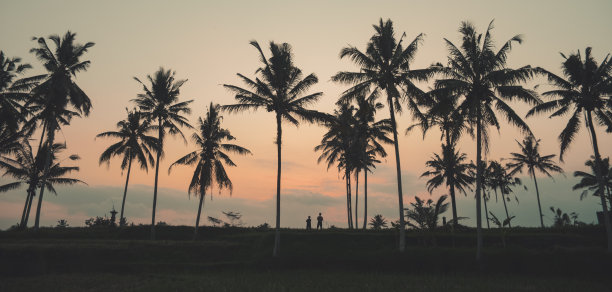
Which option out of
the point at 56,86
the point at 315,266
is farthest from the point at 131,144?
the point at 315,266

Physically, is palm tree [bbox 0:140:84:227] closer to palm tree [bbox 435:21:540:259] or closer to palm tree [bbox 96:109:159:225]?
palm tree [bbox 96:109:159:225]

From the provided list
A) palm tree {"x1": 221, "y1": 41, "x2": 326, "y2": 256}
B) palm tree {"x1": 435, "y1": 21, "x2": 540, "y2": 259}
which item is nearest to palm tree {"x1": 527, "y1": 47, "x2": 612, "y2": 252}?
palm tree {"x1": 435, "y1": 21, "x2": 540, "y2": 259}

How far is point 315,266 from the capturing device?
858 inches

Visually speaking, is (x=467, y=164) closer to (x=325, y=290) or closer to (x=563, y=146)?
(x=563, y=146)

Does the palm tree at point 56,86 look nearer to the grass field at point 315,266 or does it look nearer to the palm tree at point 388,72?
the grass field at point 315,266

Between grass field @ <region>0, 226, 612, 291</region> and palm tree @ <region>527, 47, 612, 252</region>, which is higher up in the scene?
palm tree @ <region>527, 47, 612, 252</region>

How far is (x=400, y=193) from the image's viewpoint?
23.9 meters

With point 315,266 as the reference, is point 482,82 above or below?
above

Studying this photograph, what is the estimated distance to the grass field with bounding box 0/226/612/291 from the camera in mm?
16703

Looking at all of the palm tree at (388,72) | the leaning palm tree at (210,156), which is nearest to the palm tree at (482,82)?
the palm tree at (388,72)

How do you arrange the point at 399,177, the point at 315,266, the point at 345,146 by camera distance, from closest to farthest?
the point at 315,266 → the point at 399,177 → the point at 345,146

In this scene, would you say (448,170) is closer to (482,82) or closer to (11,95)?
(482,82)

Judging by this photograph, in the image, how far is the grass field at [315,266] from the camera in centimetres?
1670

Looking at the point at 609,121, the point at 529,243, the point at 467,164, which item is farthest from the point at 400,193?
the point at 467,164
